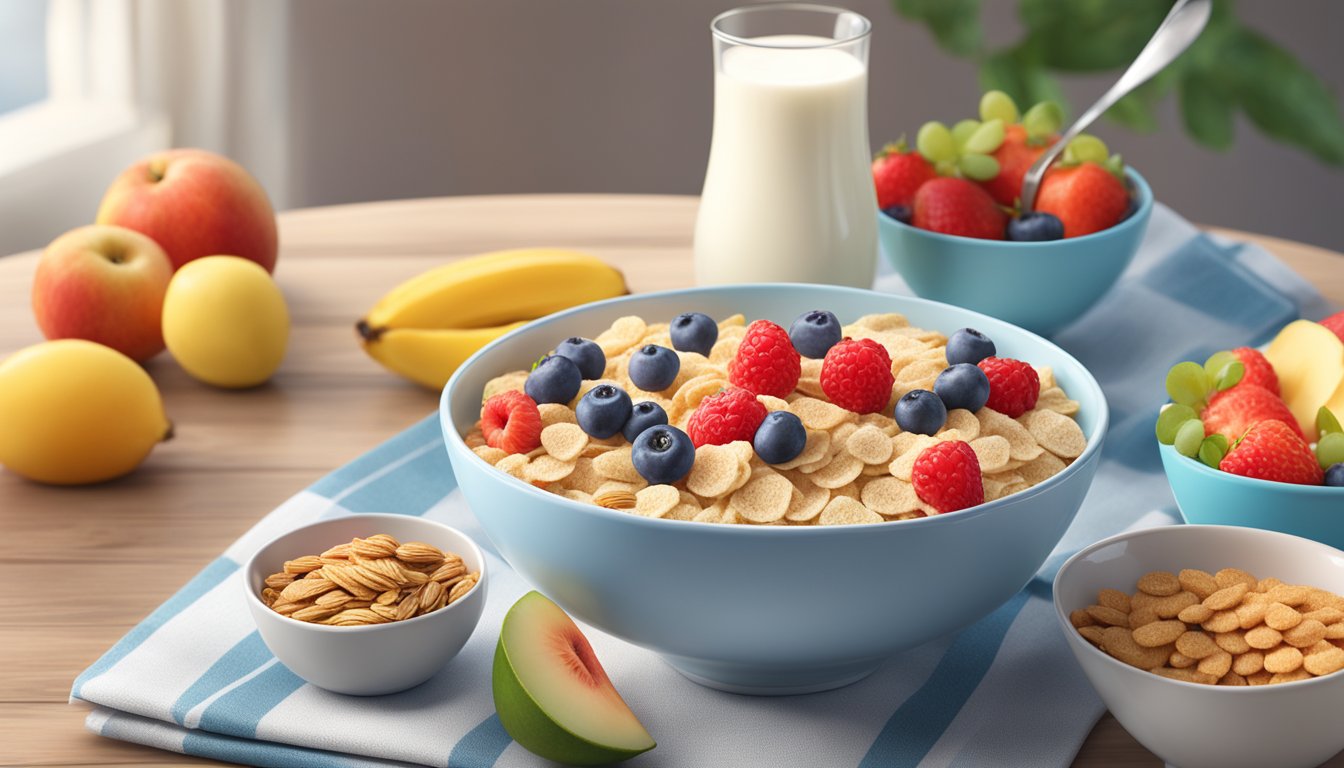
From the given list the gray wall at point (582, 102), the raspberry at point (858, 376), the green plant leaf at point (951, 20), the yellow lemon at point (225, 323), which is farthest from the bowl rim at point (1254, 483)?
the gray wall at point (582, 102)

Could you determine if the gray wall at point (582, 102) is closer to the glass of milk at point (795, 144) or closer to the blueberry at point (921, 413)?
the glass of milk at point (795, 144)

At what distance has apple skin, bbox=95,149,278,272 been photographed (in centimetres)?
134

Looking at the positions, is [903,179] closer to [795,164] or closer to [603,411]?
[795,164]

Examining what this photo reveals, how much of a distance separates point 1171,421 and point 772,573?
390mm

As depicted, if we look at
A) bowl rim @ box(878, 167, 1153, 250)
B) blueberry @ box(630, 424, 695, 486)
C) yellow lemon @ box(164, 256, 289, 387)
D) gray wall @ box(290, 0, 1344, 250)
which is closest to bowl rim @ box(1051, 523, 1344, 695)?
blueberry @ box(630, 424, 695, 486)

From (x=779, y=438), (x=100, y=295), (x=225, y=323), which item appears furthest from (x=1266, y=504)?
(x=100, y=295)

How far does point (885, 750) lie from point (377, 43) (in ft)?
7.11

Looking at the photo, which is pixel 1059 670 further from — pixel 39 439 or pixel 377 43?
pixel 377 43

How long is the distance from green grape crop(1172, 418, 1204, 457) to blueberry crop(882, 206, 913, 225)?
0.42 metres

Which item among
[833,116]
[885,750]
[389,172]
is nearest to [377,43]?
[389,172]

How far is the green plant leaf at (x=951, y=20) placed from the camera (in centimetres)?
251

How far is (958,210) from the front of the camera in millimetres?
1218

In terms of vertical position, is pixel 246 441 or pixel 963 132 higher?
pixel 963 132

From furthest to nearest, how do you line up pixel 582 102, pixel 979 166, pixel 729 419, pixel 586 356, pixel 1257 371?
pixel 582 102 → pixel 979 166 → pixel 1257 371 → pixel 586 356 → pixel 729 419
